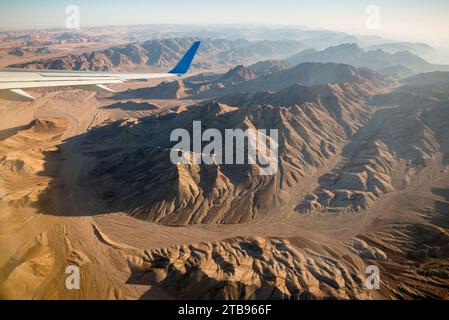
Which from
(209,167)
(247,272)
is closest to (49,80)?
(209,167)

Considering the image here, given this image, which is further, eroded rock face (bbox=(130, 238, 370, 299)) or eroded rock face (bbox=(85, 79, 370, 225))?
eroded rock face (bbox=(85, 79, 370, 225))

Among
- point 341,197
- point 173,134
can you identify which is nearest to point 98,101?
point 173,134

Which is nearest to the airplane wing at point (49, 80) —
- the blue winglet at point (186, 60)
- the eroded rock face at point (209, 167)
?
the blue winglet at point (186, 60)

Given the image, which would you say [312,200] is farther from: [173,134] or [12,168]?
[12,168]

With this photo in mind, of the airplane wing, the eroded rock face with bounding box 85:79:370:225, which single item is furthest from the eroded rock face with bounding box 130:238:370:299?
the airplane wing

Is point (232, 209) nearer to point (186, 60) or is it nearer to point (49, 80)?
point (186, 60)

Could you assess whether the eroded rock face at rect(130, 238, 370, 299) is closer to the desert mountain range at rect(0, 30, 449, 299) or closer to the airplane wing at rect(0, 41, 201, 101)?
the desert mountain range at rect(0, 30, 449, 299)

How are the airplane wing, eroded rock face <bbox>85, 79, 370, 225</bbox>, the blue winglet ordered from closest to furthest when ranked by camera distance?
the airplane wing → the blue winglet → eroded rock face <bbox>85, 79, 370, 225</bbox>

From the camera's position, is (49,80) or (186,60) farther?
(186,60)

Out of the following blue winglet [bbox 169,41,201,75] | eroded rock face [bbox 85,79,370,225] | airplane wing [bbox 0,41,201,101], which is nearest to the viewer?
airplane wing [bbox 0,41,201,101]
